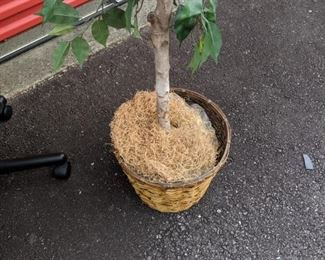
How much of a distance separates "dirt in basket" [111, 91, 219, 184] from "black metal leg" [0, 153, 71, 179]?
1.06 ft

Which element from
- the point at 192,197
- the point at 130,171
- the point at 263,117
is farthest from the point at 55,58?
the point at 263,117

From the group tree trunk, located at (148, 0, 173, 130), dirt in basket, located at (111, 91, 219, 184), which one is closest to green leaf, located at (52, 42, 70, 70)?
tree trunk, located at (148, 0, 173, 130)

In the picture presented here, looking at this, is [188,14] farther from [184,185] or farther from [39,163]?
[39,163]

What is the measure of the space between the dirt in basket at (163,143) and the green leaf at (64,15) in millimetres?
552

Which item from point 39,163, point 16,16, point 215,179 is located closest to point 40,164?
point 39,163

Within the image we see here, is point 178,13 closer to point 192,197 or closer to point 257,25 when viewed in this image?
point 192,197

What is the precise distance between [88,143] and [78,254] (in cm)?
49

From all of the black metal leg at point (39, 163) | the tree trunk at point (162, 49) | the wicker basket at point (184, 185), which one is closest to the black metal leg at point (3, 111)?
the black metal leg at point (39, 163)

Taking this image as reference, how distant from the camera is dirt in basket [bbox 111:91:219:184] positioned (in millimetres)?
1503

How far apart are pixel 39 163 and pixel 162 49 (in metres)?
0.72

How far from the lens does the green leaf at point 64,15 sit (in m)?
1.08

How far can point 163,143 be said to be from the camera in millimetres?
1537

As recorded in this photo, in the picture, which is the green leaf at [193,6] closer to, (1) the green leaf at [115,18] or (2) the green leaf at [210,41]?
(2) the green leaf at [210,41]

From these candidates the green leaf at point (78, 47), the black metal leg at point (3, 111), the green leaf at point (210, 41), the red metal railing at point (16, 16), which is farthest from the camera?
the red metal railing at point (16, 16)
